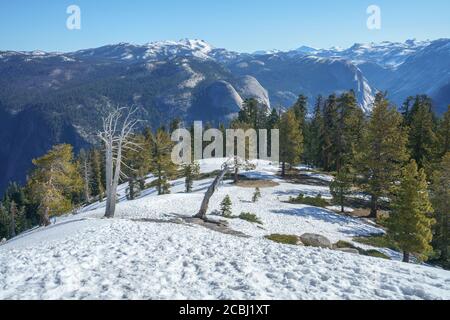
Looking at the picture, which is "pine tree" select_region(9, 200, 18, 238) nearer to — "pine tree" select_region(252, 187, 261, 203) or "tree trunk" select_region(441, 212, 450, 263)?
"pine tree" select_region(252, 187, 261, 203)

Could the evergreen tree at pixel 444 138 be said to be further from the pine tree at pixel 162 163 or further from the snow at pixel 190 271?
the snow at pixel 190 271

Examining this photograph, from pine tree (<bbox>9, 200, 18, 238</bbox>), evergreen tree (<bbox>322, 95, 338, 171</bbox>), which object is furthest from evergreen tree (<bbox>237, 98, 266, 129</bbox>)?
pine tree (<bbox>9, 200, 18, 238</bbox>)

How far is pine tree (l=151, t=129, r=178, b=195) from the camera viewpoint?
4797cm

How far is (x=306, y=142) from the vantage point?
76.1m

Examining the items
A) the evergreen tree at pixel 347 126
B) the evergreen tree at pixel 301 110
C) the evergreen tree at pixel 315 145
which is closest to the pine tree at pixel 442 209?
the evergreen tree at pixel 347 126

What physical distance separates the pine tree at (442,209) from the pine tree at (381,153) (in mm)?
4400

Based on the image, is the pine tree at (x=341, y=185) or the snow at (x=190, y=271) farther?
the pine tree at (x=341, y=185)

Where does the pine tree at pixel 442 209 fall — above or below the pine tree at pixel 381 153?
below

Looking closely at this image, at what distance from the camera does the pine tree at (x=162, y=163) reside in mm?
47966

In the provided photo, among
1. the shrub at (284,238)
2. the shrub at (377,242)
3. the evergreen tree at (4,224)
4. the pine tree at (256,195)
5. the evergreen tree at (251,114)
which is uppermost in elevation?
the evergreen tree at (251,114)

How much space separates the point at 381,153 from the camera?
35500mm

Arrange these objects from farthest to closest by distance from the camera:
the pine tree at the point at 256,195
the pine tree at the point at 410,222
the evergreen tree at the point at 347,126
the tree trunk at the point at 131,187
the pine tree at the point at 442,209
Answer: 1. the evergreen tree at the point at 347,126
2. the tree trunk at the point at 131,187
3. the pine tree at the point at 256,195
4. the pine tree at the point at 442,209
5. the pine tree at the point at 410,222

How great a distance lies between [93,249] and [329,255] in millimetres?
8368
